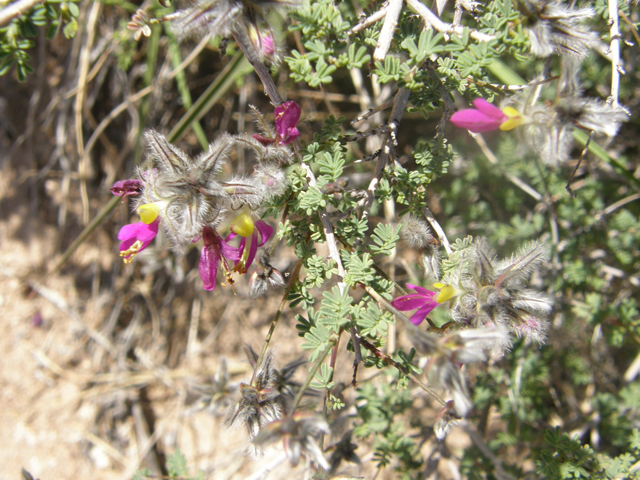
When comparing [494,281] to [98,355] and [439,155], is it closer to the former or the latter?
[439,155]

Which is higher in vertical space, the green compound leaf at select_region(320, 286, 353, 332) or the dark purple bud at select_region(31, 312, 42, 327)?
the green compound leaf at select_region(320, 286, 353, 332)

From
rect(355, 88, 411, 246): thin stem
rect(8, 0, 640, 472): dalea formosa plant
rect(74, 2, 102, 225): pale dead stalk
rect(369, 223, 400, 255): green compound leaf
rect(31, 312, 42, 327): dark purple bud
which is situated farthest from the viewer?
rect(31, 312, 42, 327): dark purple bud

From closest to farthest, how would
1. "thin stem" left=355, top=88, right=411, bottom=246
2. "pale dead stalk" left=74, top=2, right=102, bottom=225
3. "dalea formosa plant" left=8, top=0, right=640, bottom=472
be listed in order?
"dalea formosa plant" left=8, top=0, right=640, bottom=472 < "thin stem" left=355, top=88, right=411, bottom=246 < "pale dead stalk" left=74, top=2, right=102, bottom=225

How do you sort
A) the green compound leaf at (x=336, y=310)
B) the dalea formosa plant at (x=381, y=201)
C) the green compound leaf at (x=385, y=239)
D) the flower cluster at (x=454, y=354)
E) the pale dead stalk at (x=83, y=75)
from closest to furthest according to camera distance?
1. the flower cluster at (x=454, y=354)
2. the dalea formosa plant at (x=381, y=201)
3. the green compound leaf at (x=336, y=310)
4. the green compound leaf at (x=385, y=239)
5. the pale dead stalk at (x=83, y=75)

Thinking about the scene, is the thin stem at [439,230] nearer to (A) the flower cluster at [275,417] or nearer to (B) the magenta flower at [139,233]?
(A) the flower cluster at [275,417]

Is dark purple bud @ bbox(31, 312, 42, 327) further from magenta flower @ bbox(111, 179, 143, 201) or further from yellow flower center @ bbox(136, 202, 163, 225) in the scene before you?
yellow flower center @ bbox(136, 202, 163, 225)

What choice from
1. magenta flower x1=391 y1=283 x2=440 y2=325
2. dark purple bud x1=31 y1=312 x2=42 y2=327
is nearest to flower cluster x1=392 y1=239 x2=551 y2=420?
magenta flower x1=391 y1=283 x2=440 y2=325

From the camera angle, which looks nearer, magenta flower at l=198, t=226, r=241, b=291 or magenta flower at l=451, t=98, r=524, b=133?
magenta flower at l=451, t=98, r=524, b=133

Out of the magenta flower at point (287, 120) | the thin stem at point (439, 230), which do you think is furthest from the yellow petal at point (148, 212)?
the thin stem at point (439, 230)
